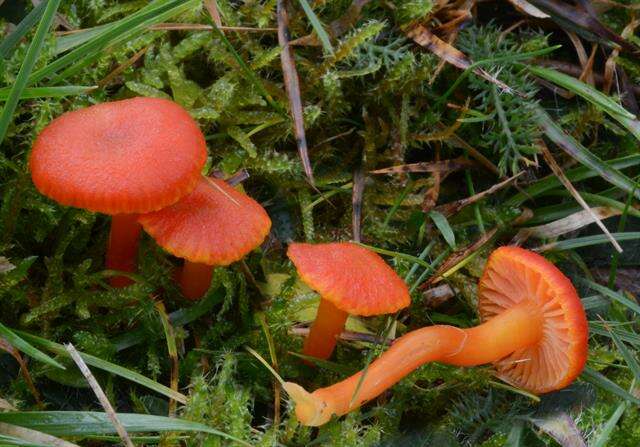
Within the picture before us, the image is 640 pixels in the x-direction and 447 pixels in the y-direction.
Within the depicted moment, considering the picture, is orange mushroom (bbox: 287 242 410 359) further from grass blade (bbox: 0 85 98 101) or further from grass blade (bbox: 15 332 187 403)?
grass blade (bbox: 0 85 98 101)

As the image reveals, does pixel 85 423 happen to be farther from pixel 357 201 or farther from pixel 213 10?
pixel 213 10

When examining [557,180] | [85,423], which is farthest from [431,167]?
[85,423]

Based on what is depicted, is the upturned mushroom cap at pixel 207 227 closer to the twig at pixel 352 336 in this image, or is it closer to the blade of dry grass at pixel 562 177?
the twig at pixel 352 336

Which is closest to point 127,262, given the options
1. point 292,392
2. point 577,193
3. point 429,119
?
point 292,392

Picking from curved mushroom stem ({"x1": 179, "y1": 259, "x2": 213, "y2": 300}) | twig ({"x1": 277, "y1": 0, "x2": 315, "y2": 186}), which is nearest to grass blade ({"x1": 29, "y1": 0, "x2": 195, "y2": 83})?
twig ({"x1": 277, "y1": 0, "x2": 315, "y2": 186})

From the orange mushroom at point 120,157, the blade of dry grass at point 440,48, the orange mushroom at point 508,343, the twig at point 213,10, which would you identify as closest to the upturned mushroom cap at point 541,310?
the orange mushroom at point 508,343
